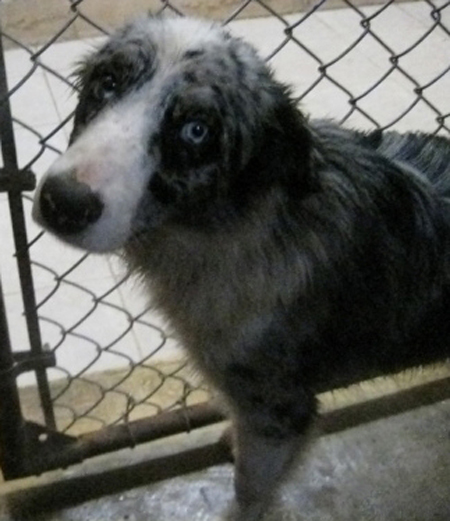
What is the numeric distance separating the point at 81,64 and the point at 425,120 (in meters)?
2.09

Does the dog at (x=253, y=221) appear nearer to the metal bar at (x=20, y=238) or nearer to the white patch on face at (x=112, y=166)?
the white patch on face at (x=112, y=166)

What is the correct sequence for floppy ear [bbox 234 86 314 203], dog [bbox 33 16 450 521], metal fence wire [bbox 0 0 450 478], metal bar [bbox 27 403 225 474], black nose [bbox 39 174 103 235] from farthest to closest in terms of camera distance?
metal bar [bbox 27 403 225 474] < metal fence wire [bbox 0 0 450 478] < floppy ear [bbox 234 86 314 203] < dog [bbox 33 16 450 521] < black nose [bbox 39 174 103 235]

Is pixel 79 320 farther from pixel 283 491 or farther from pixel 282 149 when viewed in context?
pixel 282 149

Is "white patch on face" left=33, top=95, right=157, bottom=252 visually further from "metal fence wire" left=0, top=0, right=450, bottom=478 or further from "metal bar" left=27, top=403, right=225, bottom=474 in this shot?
"metal bar" left=27, top=403, right=225, bottom=474

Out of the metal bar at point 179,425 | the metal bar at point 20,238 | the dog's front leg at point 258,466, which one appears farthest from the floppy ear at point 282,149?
the metal bar at point 179,425

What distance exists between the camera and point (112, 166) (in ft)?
3.90

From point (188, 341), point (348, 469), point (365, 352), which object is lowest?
point (348, 469)

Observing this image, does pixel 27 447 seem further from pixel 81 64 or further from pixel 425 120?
pixel 425 120

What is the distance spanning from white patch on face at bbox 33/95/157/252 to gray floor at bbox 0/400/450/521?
2.74 feet

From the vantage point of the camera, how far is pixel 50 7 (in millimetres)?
3941

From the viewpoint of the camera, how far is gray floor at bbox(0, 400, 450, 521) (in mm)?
1881

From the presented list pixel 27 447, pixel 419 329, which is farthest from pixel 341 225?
pixel 27 447

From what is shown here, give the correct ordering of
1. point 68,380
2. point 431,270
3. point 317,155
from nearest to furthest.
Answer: point 317,155 → point 431,270 → point 68,380

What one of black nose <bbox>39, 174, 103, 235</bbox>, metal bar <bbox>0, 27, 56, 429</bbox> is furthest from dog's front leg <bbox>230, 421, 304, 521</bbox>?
black nose <bbox>39, 174, 103, 235</bbox>
